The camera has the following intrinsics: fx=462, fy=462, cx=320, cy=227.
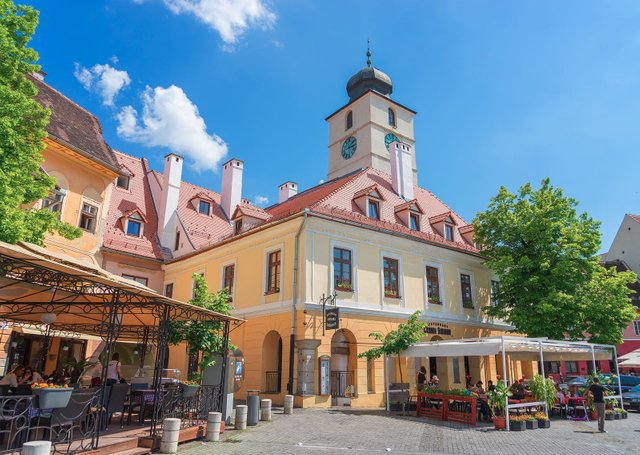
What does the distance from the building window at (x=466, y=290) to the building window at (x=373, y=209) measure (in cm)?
667

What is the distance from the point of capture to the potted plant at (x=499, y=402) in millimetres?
14359

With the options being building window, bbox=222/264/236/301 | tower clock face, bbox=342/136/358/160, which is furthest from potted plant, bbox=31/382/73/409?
tower clock face, bbox=342/136/358/160

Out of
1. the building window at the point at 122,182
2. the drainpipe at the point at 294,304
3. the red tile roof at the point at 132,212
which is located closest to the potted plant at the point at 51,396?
the drainpipe at the point at 294,304

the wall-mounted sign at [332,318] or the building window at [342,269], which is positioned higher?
the building window at [342,269]

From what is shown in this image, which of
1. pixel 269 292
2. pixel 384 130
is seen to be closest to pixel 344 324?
pixel 269 292

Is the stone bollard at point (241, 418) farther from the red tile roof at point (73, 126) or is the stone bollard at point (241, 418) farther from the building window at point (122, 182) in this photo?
the building window at point (122, 182)

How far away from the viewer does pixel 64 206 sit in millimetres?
20047

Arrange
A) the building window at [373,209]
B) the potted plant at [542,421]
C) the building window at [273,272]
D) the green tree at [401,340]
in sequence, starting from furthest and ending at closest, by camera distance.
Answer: the building window at [373,209] → the building window at [273,272] → the green tree at [401,340] → the potted plant at [542,421]

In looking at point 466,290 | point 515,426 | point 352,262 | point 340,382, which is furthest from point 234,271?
point 515,426

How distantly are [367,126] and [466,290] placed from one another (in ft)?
57.9

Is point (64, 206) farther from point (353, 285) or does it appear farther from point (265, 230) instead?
point (353, 285)

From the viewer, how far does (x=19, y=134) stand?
12711mm

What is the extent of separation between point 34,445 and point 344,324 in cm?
1487

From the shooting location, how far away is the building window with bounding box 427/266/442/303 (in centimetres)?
2441
